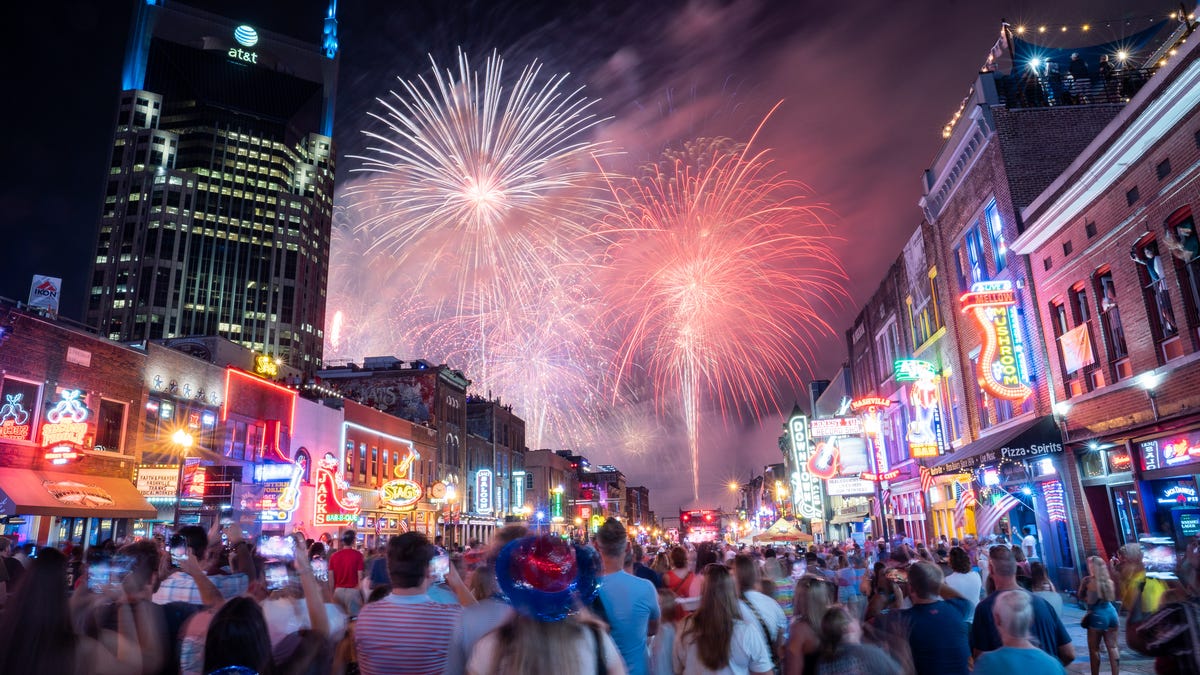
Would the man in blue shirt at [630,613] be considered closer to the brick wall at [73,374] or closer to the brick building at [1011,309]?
the brick building at [1011,309]

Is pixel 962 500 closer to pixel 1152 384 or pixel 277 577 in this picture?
pixel 1152 384

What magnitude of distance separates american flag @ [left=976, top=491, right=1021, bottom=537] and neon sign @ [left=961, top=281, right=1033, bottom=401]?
3.68 metres

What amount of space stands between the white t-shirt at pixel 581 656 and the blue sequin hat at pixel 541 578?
0.15 meters

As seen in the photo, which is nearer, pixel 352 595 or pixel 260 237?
pixel 352 595

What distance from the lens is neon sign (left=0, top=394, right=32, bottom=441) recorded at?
19.7 meters

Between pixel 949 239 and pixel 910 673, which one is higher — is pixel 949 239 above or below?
above

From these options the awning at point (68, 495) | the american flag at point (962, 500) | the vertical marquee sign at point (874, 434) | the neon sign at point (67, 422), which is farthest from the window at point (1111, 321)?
the awning at point (68, 495)

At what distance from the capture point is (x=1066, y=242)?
19.7 m

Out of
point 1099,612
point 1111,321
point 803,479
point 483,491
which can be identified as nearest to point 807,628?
point 1099,612

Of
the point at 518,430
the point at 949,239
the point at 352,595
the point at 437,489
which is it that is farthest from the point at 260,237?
the point at 352,595

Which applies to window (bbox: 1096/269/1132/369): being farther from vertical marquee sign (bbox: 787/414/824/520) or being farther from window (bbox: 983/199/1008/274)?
vertical marquee sign (bbox: 787/414/824/520)

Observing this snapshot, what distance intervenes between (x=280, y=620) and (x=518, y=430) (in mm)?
64231

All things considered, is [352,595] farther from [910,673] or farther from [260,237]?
[260,237]

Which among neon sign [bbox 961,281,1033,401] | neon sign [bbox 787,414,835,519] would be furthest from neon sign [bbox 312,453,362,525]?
neon sign [bbox 787,414,835,519]
